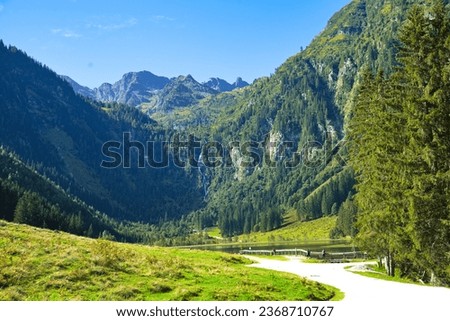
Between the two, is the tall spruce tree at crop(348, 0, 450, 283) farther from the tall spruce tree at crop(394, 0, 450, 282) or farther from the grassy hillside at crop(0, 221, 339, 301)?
the grassy hillside at crop(0, 221, 339, 301)

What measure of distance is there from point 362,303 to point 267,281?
814 centimetres

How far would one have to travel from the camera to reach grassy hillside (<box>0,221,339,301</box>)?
2250 cm

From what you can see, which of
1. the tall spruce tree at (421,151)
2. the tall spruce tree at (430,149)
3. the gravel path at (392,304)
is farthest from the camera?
the tall spruce tree at (421,151)

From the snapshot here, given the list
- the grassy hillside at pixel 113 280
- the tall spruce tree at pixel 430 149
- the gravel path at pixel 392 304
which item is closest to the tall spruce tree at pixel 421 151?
the tall spruce tree at pixel 430 149

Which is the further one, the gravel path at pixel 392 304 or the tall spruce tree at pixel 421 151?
the tall spruce tree at pixel 421 151

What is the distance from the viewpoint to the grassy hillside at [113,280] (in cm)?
2250

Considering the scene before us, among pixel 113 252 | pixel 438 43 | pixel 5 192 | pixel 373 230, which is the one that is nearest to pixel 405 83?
pixel 438 43

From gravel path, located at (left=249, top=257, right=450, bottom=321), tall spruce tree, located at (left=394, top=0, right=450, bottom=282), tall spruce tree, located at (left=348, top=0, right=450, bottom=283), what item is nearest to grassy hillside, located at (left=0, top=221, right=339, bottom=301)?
gravel path, located at (left=249, top=257, right=450, bottom=321)

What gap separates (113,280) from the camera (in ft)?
83.5

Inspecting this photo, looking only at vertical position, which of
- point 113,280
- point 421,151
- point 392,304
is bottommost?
point 392,304

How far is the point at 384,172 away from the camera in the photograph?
132ft

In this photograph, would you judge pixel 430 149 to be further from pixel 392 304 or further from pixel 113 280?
pixel 113 280

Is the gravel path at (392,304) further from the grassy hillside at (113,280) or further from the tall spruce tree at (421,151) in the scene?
the tall spruce tree at (421,151)

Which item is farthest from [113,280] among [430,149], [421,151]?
[430,149]
